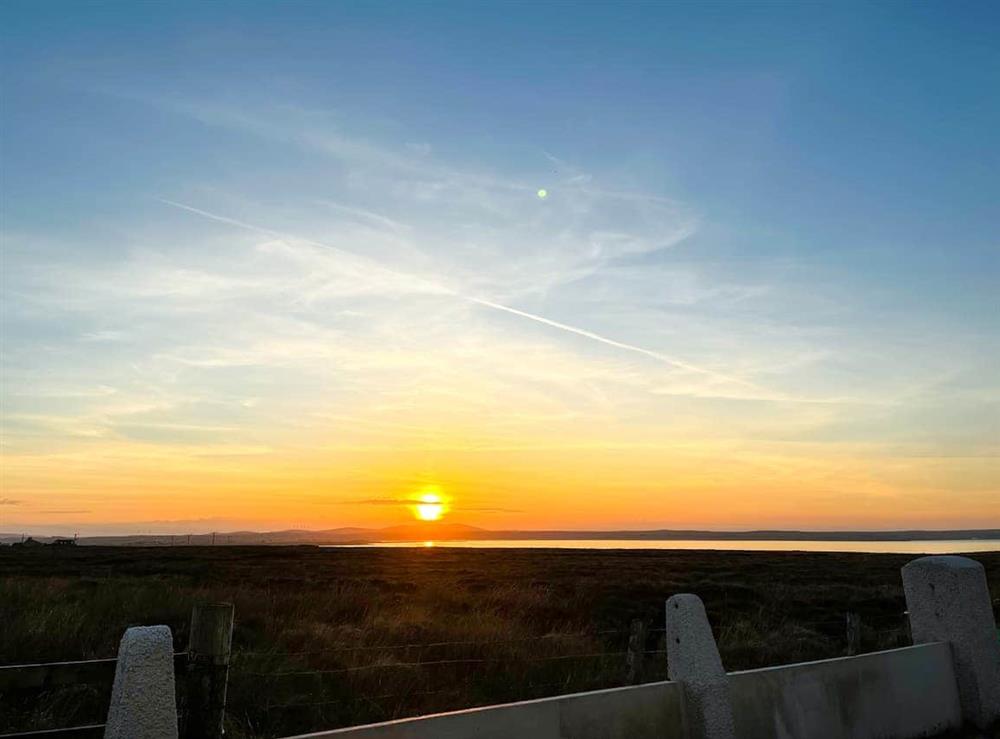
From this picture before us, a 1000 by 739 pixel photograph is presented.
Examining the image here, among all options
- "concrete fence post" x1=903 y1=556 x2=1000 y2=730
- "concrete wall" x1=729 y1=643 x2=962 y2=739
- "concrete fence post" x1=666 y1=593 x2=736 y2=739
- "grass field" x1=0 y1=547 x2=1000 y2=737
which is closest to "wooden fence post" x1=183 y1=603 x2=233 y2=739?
"grass field" x1=0 y1=547 x2=1000 y2=737

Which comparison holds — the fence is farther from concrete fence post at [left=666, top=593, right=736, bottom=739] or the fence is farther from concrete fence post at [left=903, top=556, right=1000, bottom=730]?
concrete fence post at [left=903, top=556, right=1000, bottom=730]

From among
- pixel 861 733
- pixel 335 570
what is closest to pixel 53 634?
pixel 861 733

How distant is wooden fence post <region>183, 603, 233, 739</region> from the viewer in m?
4.42

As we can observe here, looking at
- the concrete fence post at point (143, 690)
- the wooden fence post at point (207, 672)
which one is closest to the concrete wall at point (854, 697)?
the wooden fence post at point (207, 672)

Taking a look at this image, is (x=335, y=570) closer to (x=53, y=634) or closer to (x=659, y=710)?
(x=53, y=634)

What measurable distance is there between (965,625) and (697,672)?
14.5 ft

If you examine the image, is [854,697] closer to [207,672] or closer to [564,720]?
[564,720]

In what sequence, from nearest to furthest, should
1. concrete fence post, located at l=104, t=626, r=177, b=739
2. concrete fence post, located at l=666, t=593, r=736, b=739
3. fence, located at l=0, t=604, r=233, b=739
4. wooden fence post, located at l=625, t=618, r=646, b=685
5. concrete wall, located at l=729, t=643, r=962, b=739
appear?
concrete fence post, located at l=104, t=626, r=177, b=739, fence, located at l=0, t=604, r=233, b=739, concrete fence post, located at l=666, t=593, r=736, b=739, concrete wall, located at l=729, t=643, r=962, b=739, wooden fence post, located at l=625, t=618, r=646, b=685

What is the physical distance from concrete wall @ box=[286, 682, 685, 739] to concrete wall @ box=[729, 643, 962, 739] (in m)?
0.79

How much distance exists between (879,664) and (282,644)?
795 cm

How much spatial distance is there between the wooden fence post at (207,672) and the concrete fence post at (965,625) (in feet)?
25.6

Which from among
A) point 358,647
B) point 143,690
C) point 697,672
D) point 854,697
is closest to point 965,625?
point 854,697

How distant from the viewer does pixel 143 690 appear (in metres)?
3.79

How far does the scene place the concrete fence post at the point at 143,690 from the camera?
373 cm
